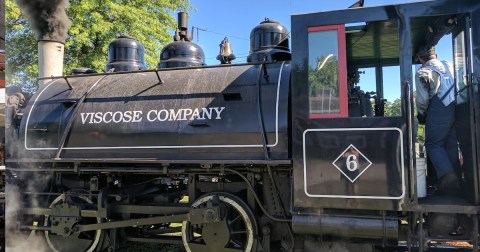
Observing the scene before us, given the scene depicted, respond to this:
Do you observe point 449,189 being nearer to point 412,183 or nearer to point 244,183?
point 412,183

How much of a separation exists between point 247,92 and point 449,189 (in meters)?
2.28

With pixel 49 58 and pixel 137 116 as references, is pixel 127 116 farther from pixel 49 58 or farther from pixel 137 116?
pixel 49 58

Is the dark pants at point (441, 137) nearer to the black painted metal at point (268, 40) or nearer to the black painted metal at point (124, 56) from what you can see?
the black painted metal at point (268, 40)

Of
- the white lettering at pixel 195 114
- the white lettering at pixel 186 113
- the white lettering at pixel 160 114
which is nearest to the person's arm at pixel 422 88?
the white lettering at pixel 195 114

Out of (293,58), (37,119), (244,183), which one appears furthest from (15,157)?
(293,58)

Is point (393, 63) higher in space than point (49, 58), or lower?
lower

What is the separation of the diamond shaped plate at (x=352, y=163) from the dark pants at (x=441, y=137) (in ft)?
2.63

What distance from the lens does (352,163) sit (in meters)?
3.76

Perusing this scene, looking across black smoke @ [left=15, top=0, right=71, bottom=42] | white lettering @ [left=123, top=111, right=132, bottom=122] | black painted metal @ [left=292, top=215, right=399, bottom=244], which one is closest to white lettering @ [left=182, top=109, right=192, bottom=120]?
white lettering @ [left=123, top=111, right=132, bottom=122]

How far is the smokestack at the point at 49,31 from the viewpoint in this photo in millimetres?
6289

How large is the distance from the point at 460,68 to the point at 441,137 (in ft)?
2.33

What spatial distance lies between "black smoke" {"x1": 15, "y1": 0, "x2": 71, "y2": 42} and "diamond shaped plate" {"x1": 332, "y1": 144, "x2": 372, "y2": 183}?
5.00m

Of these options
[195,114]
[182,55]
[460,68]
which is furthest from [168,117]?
[460,68]

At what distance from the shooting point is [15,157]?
516 centimetres
